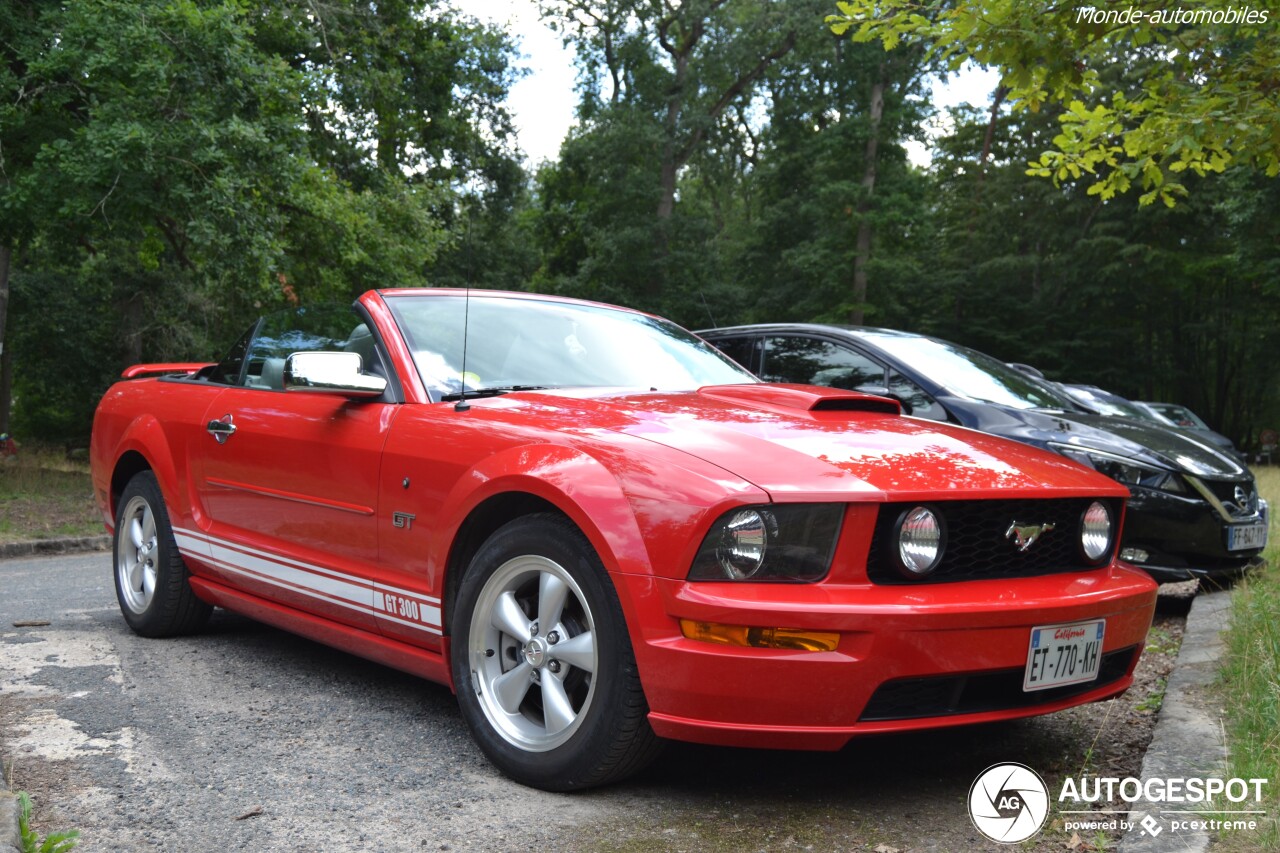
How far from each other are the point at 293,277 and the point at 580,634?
15256 mm

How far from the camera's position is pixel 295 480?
4.27 m

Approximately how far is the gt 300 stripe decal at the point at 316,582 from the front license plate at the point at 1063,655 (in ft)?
5.67

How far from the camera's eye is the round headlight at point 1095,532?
11.0 feet

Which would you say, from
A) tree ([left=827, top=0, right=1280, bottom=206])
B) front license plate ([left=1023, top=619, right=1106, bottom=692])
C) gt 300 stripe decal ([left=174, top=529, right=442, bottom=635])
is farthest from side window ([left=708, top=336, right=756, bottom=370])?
front license plate ([left=1023, top=619, right=1106, bottom=692])

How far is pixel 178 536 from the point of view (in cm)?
512

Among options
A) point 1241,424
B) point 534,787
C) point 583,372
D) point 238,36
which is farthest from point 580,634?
point 1241,424

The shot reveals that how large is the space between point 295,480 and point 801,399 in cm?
184

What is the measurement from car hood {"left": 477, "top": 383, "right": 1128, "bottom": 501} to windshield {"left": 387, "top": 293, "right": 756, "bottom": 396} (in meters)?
0.30

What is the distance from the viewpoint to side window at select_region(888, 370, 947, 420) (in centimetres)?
Answer: 669

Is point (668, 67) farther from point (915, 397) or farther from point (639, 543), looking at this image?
point (639, 543)

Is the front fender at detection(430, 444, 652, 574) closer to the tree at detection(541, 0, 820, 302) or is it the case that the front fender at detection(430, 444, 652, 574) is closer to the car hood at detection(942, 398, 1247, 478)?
the car hood at detection(942, 398, 1247, 478)

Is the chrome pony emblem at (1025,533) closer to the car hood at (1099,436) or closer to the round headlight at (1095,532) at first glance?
the round headlight at (1095,532)

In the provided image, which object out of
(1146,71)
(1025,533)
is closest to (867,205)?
Answer: (1146,71)

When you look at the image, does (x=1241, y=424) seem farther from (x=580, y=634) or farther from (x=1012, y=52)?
(x=580, y=634)
